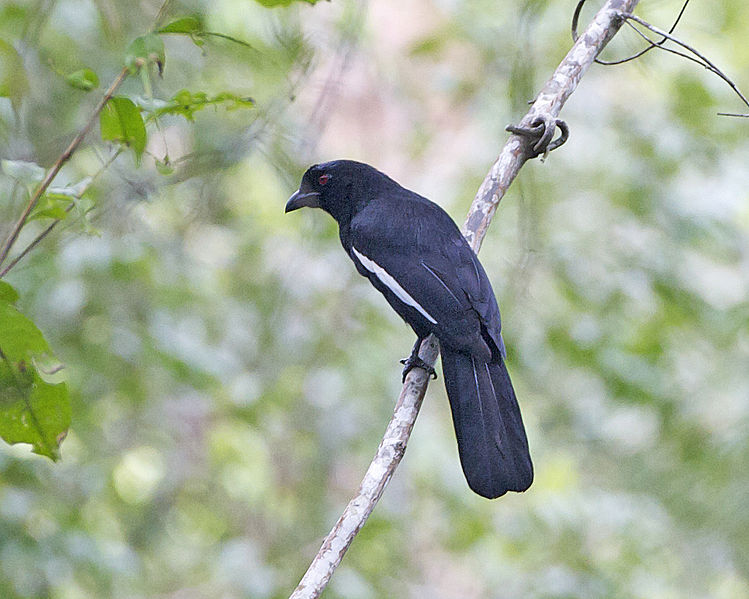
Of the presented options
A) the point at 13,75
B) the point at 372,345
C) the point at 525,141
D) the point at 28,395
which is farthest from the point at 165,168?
the point at 372,345

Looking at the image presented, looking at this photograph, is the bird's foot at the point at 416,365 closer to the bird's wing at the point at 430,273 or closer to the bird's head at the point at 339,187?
the bird's wing at the point at 430,273

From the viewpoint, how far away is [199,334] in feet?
12.0

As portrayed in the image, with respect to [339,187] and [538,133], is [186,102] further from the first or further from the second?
[339,187]

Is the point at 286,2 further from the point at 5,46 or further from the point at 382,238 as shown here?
the point at 382,238

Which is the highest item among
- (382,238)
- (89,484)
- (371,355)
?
(371,355)

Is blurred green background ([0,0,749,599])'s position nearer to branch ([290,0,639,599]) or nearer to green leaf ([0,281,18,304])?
branch ([290,0,639,599])

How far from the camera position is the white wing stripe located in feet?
7.74

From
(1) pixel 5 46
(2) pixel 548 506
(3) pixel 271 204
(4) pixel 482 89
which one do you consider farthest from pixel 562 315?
(1) pixel 5 46

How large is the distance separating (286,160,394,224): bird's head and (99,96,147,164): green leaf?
1492mm

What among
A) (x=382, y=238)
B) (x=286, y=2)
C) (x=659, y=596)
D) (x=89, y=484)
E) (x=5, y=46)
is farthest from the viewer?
(x=659, y=596)

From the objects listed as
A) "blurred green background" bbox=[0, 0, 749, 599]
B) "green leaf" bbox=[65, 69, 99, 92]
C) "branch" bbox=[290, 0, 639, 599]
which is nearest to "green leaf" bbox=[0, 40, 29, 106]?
"green leaf" bbox=[65, 69, 99, 92]

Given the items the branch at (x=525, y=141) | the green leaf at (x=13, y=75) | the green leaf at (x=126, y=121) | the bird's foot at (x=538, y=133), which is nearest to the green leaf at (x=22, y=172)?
the green leaf at (x=126, y=121)

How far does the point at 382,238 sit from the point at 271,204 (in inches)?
90.0

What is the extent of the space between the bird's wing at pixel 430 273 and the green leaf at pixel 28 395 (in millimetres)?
1144
